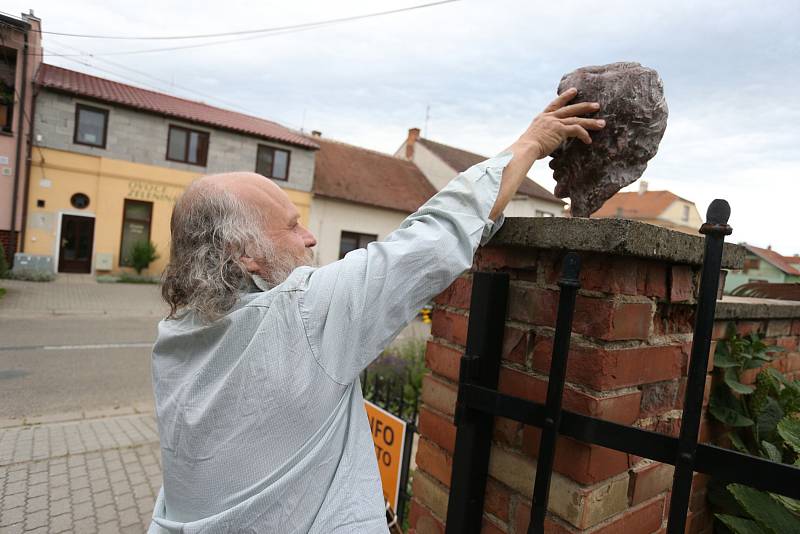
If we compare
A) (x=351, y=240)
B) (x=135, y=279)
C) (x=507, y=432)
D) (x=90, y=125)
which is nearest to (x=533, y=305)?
(x=507, y=432)

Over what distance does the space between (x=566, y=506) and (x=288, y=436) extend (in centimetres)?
67

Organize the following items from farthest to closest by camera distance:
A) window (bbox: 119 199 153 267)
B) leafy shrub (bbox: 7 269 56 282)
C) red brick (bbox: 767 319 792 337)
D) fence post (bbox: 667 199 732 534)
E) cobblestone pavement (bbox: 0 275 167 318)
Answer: window (bbox: 119 199 153 267)
leafy shrub (bbox: 7 269 56 282)
cobblestone pavement (bbox: 0 275 167 318)
red brick (bbox: 767 319 792 337)
fence post (bbox: 667 199 732 534)

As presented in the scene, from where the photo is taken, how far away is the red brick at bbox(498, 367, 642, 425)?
3.69ft

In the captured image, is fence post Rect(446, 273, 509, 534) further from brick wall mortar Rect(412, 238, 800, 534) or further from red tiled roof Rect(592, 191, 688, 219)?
red tiled roof Rect(592, 191, 688, 219)

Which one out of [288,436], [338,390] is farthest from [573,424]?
[288,436]

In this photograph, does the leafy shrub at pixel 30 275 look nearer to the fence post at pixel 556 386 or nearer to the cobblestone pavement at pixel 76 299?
the cobblestone pavement at pixel 76 299

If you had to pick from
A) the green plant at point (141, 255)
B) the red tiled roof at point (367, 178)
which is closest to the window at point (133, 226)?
the green plant at point (141, 255)

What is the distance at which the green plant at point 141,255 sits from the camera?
16.1 metres

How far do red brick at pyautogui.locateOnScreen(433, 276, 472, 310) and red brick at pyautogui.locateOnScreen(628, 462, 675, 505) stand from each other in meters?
0.61

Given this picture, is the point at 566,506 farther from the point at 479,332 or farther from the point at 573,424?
the point at 479,332

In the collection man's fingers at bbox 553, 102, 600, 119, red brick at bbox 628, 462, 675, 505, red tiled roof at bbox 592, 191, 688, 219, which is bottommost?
red brick at bbox 628, 462, 675, 505

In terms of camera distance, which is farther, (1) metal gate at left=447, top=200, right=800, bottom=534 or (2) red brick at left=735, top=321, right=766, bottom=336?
(2) red brick at left=735, top=321, right=766, bottom=336

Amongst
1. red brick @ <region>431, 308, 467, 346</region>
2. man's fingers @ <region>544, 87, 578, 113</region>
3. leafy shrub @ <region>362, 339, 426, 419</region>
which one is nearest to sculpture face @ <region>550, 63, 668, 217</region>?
man's fingers @ <region>544, 87, 578, 113</region>

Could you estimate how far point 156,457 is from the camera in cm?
424
